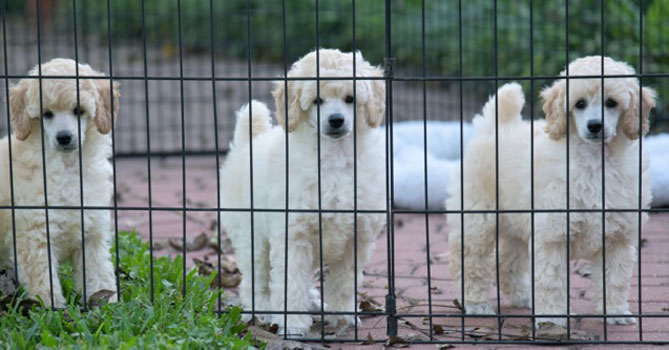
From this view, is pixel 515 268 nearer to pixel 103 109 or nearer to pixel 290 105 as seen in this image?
pixel 290 105

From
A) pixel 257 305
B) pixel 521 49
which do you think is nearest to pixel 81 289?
pixel 257 305

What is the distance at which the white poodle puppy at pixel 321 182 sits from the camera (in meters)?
4.17

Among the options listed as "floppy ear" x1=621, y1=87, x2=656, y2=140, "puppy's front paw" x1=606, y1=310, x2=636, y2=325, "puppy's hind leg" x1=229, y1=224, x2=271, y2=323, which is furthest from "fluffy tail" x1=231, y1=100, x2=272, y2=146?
"puppy's front paw" x1=606, y1=310, x2=636, y2=325

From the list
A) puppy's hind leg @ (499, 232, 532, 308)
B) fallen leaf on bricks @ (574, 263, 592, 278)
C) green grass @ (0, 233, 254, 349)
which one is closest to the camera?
green grass @ (0, 233, 254, 349)

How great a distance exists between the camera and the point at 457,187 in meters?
4.73

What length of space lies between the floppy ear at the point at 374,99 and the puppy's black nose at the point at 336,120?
17cm

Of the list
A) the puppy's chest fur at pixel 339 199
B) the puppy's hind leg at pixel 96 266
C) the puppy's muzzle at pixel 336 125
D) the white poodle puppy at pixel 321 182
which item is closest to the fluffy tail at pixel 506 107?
the white poodle puppy at pixel 321 182

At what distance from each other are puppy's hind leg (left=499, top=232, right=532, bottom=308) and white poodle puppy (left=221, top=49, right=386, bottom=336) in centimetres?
77

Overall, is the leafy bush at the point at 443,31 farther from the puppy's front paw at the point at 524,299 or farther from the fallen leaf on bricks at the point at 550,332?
the fallen leaf on bricks at the point at 550,332

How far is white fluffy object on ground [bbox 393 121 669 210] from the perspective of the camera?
640 centimetres

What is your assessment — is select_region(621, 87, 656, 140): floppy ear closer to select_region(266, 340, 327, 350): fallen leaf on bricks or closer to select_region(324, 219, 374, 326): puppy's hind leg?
select_region(324, 219, 374, 326): puppy's hind leg

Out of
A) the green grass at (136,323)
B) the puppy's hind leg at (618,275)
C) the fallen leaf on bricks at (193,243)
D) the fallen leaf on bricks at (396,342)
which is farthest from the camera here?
the fallen leaf on bricks at (193,243)

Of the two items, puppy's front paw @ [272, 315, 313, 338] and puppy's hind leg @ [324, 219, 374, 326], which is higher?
puppy's hind leg @ [324, 219, 374, 326]

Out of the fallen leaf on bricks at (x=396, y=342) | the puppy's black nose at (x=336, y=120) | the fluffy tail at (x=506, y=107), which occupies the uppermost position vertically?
the fluffy tail at (x=506, y=107)
